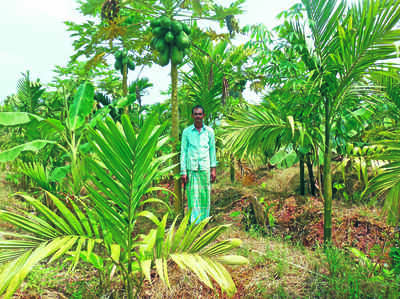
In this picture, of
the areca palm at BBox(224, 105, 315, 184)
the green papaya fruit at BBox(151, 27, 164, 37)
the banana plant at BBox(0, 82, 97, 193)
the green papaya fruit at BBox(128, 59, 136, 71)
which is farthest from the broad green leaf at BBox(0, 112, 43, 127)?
the green papaya fruit at BBox(128, 59, 136, 71)

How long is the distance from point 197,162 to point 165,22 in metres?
1.85

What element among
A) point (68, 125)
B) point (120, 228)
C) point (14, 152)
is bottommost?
point (120, 228)

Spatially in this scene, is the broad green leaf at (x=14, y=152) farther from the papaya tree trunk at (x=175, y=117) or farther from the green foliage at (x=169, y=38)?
the green foliage at (x=169, y=38)

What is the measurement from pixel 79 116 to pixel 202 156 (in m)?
1.60

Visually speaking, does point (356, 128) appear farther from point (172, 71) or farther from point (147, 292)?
point (147, 292)

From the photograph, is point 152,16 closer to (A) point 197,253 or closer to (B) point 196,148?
(B) point 196,148

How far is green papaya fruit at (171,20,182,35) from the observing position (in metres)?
3.61

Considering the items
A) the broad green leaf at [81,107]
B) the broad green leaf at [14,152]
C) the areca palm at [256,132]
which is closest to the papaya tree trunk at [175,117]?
the areca palm at [256,132]

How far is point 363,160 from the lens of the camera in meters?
3.05

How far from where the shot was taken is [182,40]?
3619 mm

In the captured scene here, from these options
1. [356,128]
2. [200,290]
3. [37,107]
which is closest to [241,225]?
[200,290]

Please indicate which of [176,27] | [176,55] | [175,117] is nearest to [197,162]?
[175,117]

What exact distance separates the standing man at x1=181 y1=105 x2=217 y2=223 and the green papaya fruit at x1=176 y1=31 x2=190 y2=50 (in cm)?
97

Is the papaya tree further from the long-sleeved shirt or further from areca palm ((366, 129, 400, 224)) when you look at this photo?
areca palm ((366, 129, 400, 224))
